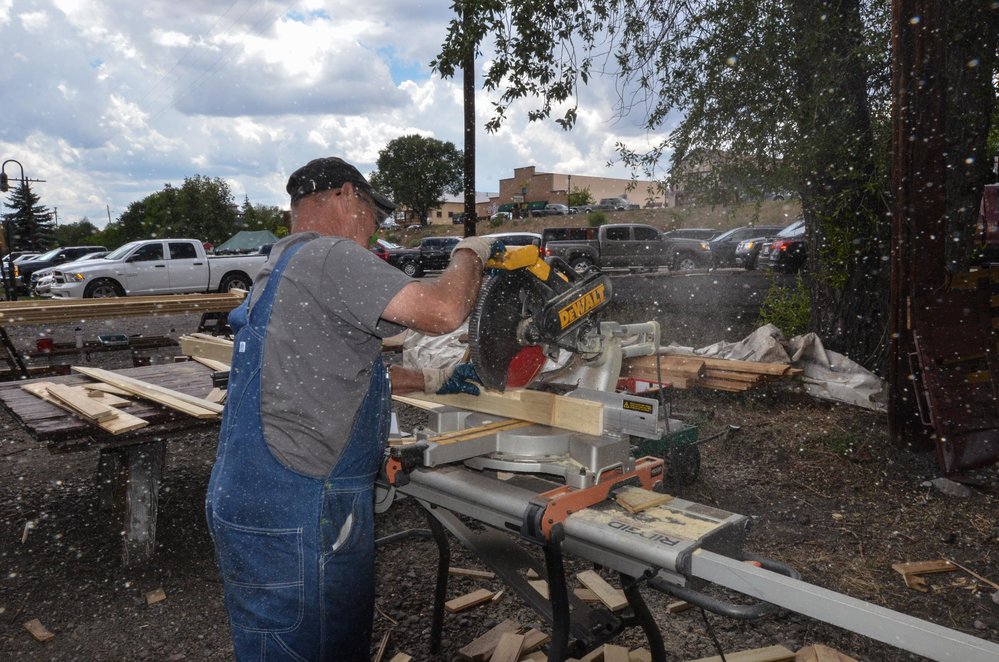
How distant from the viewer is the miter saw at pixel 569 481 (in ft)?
4.99

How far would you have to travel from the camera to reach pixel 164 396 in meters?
4.03

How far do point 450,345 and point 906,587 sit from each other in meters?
5.27

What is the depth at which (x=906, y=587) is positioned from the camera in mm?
3484

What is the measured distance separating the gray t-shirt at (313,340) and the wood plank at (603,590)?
6.26 feet

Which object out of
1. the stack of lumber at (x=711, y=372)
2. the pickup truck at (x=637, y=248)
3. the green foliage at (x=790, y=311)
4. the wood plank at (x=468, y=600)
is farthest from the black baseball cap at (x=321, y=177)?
the pickup truck at (x=637, y=248)

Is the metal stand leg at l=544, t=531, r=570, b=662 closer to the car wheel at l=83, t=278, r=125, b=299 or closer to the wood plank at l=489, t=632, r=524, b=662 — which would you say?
the wood plank at l=489, t=632, r=524, b=662

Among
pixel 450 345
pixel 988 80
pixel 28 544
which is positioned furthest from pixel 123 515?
pixel 988 80

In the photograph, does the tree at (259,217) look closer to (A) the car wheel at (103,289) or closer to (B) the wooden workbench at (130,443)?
(A) the car wheel at (103,289)

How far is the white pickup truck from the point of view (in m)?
15.2

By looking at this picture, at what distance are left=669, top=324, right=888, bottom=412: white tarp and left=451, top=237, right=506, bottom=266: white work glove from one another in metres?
5.03

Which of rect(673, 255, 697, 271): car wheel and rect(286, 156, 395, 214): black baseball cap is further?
rect(673, 255, 697, 271): car wheel

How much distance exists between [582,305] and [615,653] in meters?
1.49

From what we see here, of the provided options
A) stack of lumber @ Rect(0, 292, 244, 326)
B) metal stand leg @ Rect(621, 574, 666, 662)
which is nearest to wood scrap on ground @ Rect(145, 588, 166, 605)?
metal stand leg @ Rect(621, 574, 666, 662)

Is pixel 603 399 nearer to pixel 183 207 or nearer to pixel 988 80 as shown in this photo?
pixel 988 80
